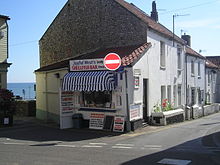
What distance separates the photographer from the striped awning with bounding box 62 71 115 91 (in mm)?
15281

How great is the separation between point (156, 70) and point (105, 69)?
16.8 feet

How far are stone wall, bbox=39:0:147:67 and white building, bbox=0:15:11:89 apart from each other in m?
4.82

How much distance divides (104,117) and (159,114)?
12.8 ft

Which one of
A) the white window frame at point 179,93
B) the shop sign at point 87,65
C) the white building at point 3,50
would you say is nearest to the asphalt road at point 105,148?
the shop sign at point 87,65

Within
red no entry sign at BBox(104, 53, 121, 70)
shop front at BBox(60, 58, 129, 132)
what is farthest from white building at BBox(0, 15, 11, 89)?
red no entry sign at BBox(104, 53, 121, 70)

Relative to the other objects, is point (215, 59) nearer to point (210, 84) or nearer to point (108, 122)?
point (210, 84)

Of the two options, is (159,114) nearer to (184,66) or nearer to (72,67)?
(72,67)

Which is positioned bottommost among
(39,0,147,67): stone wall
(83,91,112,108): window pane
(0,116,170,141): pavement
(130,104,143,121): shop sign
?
(0,116,170,141): pavement

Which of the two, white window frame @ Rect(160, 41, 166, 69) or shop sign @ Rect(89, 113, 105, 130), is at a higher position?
white window frame @ Rect(160, 41, 166, 69)

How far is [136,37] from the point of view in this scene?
19.2m

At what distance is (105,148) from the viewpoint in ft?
36.9

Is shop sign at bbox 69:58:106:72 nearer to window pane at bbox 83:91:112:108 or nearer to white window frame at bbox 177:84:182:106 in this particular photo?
window pane at bbox 83:91:112:108

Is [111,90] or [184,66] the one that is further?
[184,66]

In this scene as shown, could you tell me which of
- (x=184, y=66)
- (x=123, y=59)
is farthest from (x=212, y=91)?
(x=123, y=59)
